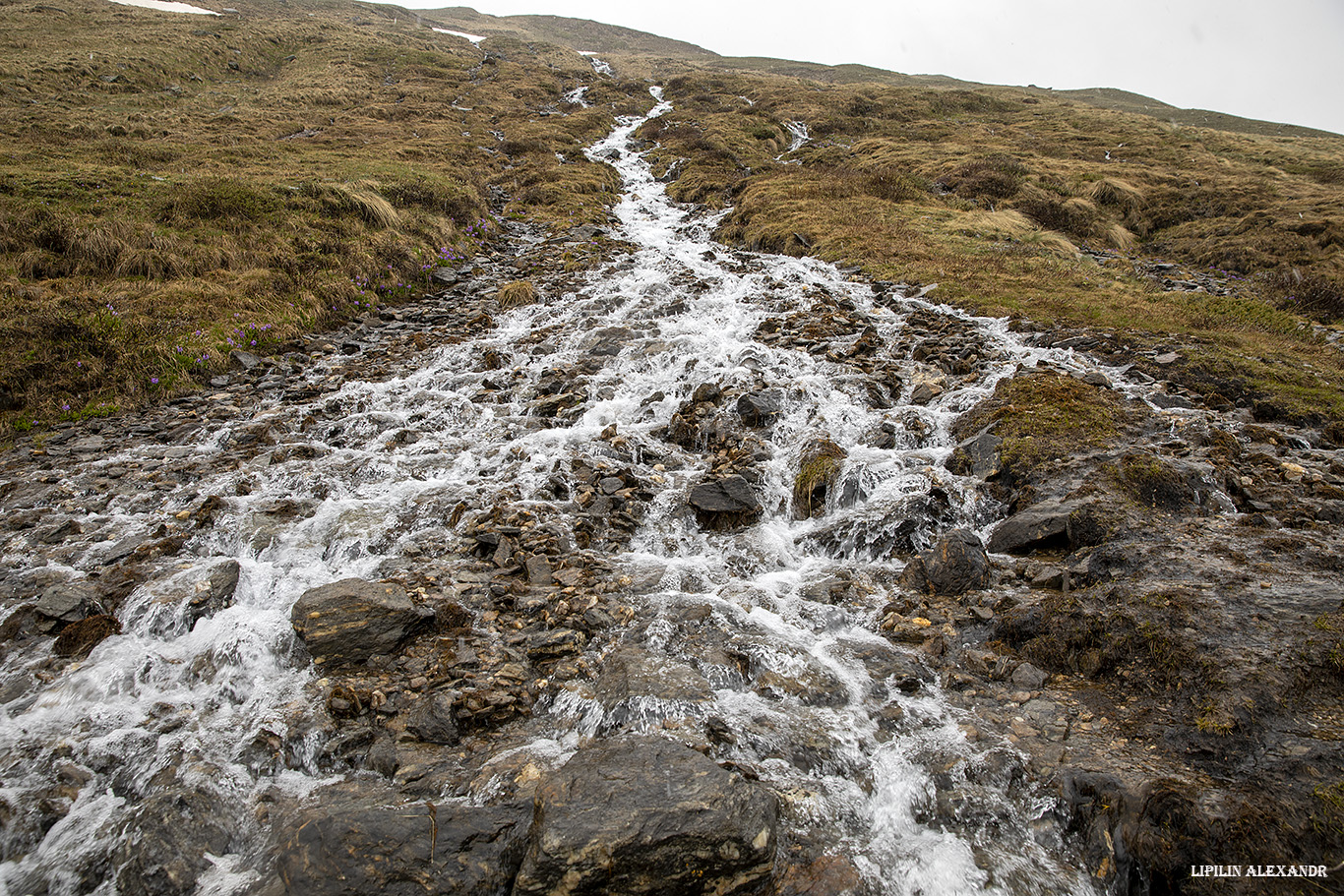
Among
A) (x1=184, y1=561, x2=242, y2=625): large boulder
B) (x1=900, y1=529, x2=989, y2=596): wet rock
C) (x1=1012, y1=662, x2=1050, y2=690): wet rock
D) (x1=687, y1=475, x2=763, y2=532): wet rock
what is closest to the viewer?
(x1=1012, y1=662, x2=1050, y2=690): wet rock

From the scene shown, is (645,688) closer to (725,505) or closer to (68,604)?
(725,505)

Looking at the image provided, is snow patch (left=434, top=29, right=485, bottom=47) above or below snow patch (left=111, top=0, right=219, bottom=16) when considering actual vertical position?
above

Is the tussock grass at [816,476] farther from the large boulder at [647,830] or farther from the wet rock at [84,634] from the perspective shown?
the wet rock at [84,634]

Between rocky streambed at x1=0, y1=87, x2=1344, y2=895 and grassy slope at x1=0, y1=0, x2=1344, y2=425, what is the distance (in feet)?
9.52

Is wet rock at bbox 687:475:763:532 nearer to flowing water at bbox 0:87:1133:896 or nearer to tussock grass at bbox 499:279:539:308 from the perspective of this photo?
flowing water at bbox 0:87:1133:896

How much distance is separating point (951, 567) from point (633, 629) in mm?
4251

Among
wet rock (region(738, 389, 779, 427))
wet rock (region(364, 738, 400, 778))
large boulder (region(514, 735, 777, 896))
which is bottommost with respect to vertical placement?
wet rock (region(364, 738, 400, 778))

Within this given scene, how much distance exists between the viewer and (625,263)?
71.4 feet

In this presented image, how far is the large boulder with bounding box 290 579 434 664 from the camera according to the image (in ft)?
21.6

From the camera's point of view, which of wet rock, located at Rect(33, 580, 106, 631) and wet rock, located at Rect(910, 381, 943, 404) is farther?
wet rock, located at Rect(910, 381, 943, 404)

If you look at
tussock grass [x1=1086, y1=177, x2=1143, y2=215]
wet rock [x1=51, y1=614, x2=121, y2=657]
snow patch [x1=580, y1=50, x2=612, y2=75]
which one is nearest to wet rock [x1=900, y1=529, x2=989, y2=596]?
wet rock [x1=51, y1=614, x2=121, y2=657]

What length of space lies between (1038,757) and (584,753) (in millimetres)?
4064

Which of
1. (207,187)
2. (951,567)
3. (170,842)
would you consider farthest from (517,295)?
(170,842)

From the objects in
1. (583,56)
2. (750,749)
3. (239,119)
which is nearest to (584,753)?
(750,749)
